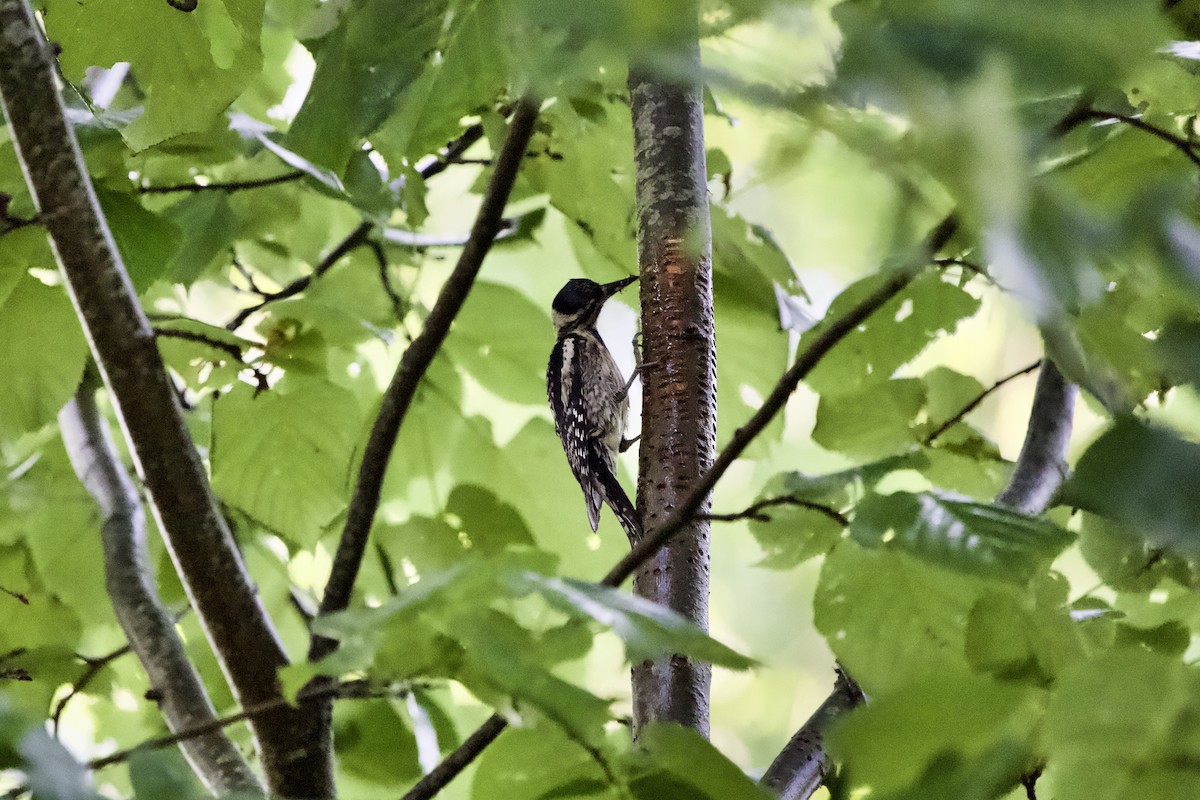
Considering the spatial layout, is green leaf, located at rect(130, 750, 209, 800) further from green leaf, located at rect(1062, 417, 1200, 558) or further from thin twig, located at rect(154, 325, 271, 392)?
thin twig, located at rect(154, 325, 271, 392)

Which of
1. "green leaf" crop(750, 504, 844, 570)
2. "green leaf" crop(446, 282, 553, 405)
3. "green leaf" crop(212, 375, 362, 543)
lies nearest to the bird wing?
"green leaf" crop(446, 282, 553, 405)

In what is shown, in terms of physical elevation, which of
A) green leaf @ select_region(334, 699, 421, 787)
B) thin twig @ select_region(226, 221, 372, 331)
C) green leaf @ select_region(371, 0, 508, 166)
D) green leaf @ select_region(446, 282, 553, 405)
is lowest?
green leaf @ select_region(334, 699, 421, 787)

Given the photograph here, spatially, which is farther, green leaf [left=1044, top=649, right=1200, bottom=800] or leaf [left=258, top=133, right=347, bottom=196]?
leaf [left=258, top=133, right=347, bottom=196]

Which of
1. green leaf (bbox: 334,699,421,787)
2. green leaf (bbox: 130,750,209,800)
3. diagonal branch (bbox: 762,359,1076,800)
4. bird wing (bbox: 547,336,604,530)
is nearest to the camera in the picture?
green leaf (bbox: 130,750,209,800)

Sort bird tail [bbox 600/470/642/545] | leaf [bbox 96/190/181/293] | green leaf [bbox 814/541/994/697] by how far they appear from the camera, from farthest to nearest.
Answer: bird tail [bbox 600/470/642/545] → leaf [bbox 96/190/181/293] → green leaf [bbox 814/541/994/697]

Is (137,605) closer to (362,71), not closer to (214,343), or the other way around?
(214,343)

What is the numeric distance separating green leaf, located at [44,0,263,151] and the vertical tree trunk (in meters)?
0.29

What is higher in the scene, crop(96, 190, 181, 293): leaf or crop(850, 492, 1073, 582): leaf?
crop(96, 190, 181, 293): leaf

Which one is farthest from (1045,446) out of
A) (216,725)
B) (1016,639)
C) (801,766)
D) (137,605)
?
(137,605)

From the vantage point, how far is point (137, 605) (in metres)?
1.00

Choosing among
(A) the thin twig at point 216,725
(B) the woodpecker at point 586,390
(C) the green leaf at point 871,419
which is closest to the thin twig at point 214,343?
(A) the thin twig at point 216,725

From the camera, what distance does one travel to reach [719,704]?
5.97 feet

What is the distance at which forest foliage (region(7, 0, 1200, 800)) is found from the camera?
0.24 m

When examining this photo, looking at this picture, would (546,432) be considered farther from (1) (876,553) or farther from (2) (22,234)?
(1) (876,553)
